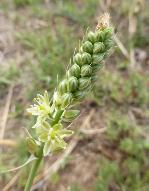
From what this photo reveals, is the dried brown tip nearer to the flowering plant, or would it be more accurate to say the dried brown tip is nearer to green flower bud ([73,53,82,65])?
the flowering plant

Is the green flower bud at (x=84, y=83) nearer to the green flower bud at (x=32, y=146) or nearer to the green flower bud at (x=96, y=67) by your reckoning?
the green flower bud at (x=96, y=67)

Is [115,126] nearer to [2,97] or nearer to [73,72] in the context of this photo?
[2,97]

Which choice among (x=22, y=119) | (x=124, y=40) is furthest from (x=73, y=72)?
(x=124, y=40)

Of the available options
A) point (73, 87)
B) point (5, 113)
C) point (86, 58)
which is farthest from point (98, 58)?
point (5, 113)

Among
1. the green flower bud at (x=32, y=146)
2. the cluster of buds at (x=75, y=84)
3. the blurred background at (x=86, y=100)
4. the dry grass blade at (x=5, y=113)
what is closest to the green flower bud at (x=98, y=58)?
the cluster of buds at (x=75, y=84)

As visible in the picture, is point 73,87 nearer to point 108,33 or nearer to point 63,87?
point 63,87

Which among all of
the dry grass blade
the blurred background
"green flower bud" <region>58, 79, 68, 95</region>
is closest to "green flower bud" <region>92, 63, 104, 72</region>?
"green flower bud" <region>58, 79, 68, 95</region>
